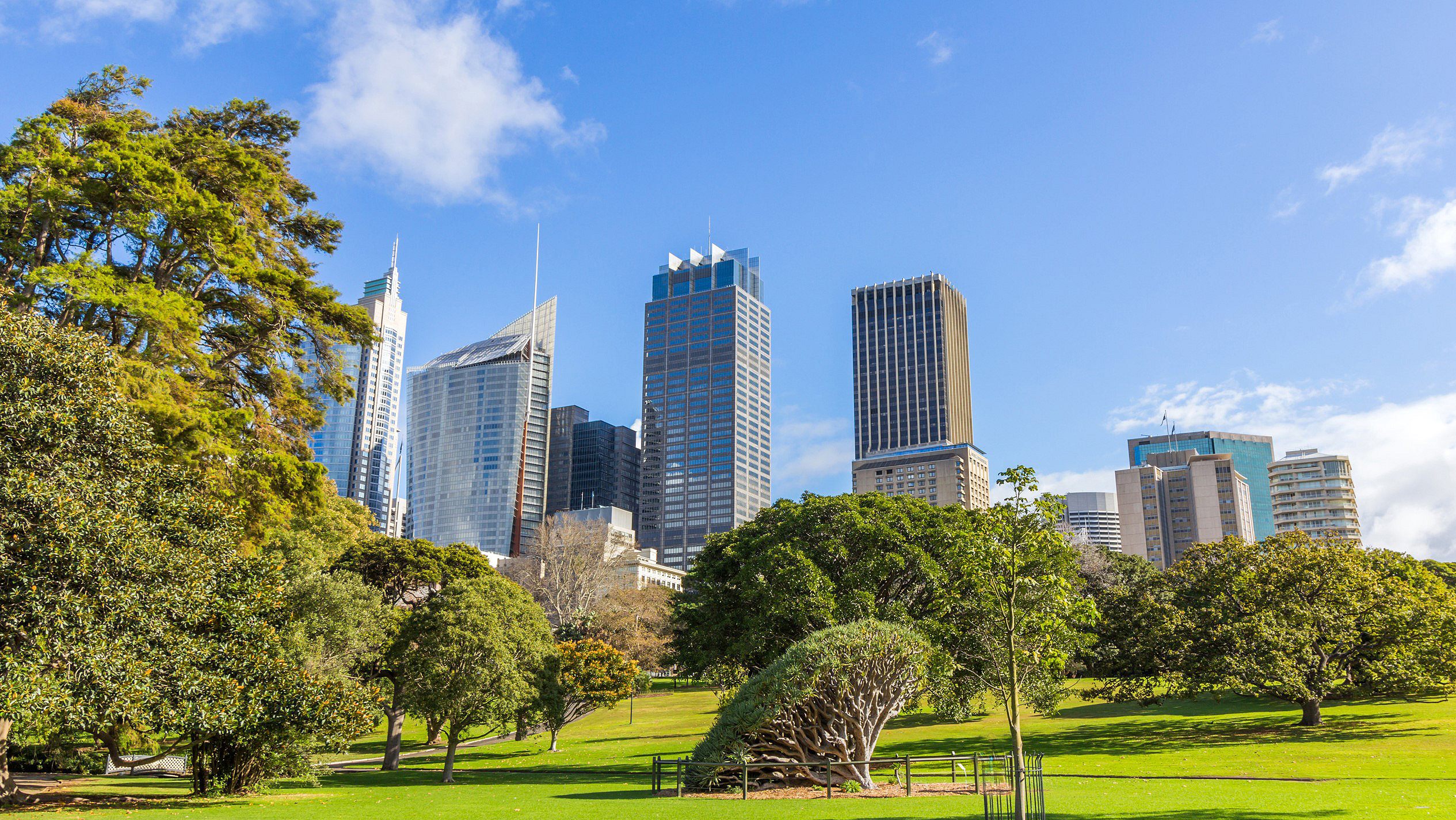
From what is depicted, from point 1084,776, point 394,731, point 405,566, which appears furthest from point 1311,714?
point 405,566

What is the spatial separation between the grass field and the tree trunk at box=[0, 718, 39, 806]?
1489 mm

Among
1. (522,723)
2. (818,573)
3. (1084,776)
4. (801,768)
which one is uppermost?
(818,573)

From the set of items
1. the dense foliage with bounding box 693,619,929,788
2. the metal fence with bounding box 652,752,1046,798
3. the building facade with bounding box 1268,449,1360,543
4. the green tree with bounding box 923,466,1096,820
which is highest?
the building facade with bounding box 1268,449,1360,543

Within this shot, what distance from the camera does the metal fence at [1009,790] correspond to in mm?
14750

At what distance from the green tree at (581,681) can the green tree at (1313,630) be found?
26146 mm

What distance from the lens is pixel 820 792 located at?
78.4 feet

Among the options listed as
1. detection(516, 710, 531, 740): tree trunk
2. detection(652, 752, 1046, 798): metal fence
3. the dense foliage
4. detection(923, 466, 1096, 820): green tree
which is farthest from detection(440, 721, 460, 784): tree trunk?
detection(923, 466, 1096, 820): green tree

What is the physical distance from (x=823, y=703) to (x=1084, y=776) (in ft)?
29.3

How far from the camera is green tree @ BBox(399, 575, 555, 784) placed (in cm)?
3438

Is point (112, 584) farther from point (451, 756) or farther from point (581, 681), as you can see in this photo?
point (581, 681)

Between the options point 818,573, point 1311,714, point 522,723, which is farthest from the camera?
point 522,723

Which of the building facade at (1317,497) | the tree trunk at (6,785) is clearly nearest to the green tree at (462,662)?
the tree trunk at (6,785)

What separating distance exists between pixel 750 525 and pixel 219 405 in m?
22.2

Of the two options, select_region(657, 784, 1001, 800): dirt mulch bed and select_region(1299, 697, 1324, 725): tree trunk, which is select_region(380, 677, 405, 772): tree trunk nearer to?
select_region(657, 784, 1001, 800): dirt mulch bed
